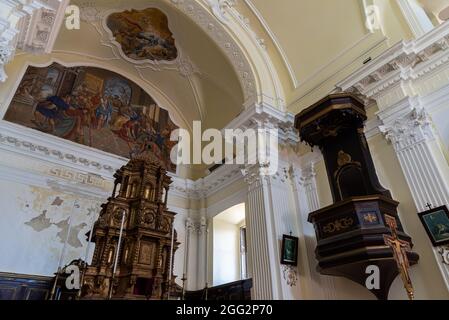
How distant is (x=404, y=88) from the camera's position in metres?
5.40

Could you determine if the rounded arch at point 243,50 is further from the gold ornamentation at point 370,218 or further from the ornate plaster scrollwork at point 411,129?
the gold ornamentation at point 370,218

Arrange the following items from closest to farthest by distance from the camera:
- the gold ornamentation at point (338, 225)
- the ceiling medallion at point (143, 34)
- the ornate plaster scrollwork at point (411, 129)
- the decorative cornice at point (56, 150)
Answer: the gold ornamentation at point (338, 225)
the ornate plaster scrollwork at point (411, 129)
the decorative cornice at point (56, 150)
the ceiling medallion at point (143, 34)

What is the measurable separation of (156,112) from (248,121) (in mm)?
4590

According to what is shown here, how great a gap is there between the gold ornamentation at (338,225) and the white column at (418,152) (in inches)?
46.2

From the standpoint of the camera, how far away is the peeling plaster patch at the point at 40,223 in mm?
6591

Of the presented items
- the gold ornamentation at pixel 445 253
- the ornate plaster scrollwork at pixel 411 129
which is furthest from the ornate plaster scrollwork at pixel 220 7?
the gold ornamentation at pixel 445 253

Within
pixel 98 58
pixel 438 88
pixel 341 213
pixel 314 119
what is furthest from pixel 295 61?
pixel 98 58

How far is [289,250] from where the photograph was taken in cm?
552

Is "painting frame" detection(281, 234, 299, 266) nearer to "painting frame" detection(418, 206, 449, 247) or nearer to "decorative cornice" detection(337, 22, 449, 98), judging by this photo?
"painting frame" detection(418, 206, 449, 247)

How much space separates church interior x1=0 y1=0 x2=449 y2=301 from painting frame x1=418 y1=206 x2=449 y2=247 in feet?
0.06

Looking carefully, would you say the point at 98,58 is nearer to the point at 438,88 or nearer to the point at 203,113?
the point at 203,113

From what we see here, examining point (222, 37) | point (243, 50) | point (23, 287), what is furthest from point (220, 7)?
point (23, 287)

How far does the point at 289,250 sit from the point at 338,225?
4.41 ft

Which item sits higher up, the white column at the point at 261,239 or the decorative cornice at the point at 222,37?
the decorative cornice at the point at 222,37
